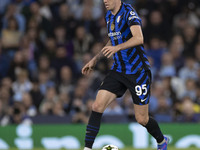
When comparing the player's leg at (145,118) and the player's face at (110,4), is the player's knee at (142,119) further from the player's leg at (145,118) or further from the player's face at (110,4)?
the player's face at (110,4)

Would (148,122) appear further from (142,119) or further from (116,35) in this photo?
Answer: (116,35)

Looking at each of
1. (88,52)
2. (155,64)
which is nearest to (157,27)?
(155,64)

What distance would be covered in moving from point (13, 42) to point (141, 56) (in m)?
6.81

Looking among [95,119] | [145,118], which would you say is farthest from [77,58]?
[95,119]

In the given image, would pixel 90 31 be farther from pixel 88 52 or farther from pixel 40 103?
pixel 40 103

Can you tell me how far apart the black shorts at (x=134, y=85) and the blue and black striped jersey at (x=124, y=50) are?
70mm

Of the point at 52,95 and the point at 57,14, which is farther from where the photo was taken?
the point at 57,14

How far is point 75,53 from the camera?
13.3 m

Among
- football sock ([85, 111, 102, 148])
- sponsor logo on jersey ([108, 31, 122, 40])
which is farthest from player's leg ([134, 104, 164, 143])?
sponsor logo on jersey ([108, 31, 122, 40])

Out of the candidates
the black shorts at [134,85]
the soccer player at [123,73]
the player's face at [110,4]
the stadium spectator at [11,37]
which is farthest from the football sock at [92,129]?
the stadium spectator at [11,37]

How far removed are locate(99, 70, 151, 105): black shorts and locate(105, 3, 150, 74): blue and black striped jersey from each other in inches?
2.7

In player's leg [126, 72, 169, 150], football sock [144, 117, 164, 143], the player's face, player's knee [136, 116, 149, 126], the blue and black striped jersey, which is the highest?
the player's face

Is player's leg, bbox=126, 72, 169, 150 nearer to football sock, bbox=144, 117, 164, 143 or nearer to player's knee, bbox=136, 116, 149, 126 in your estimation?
player's knee, bbox=136, 116, 149, 126

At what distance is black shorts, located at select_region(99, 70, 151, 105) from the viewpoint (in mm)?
6988
